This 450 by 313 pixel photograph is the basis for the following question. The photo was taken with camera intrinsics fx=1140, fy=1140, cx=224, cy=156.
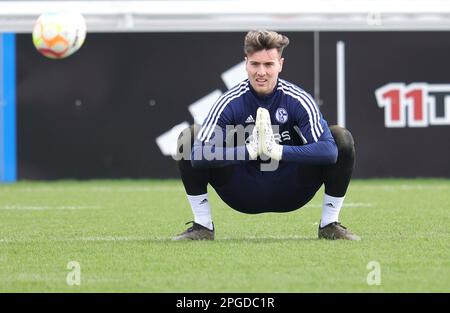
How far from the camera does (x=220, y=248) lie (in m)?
7.16

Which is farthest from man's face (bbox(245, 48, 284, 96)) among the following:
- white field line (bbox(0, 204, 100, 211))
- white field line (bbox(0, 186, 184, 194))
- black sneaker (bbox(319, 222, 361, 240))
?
white field line (bbox(0, 186, 184, 194))

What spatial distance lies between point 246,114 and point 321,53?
692 cm

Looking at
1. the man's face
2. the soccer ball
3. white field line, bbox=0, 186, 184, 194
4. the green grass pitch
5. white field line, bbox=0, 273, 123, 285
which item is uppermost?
the soccer ball

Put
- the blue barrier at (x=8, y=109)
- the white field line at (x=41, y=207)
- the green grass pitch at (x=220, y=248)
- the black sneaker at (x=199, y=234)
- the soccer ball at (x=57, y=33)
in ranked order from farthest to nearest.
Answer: the blue barrier at (x=8, y=109), the soccer ball at (x=57, y=33), the white field line at (x=41, y=207), the black sneaker at (x=199, y=234), the green grass pitch at (x=220, y=248)

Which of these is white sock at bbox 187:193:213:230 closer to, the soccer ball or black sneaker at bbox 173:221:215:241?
black sneaker at bbox 173:221:215:241

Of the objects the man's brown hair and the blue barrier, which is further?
the blue barrier

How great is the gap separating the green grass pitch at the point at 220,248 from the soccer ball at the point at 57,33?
154 centimetres

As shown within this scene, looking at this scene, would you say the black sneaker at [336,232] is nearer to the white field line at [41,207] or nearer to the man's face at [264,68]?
the man's face at [264,68]

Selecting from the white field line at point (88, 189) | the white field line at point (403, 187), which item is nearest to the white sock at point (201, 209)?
the white field line at point (88, 189)

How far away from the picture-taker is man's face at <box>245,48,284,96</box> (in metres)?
7.25

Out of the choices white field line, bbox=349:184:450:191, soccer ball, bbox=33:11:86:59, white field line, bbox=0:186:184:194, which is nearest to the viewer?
soccer ball, bbox=33:11:86:59

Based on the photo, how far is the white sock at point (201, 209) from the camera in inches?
296

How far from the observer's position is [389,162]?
1402cm
